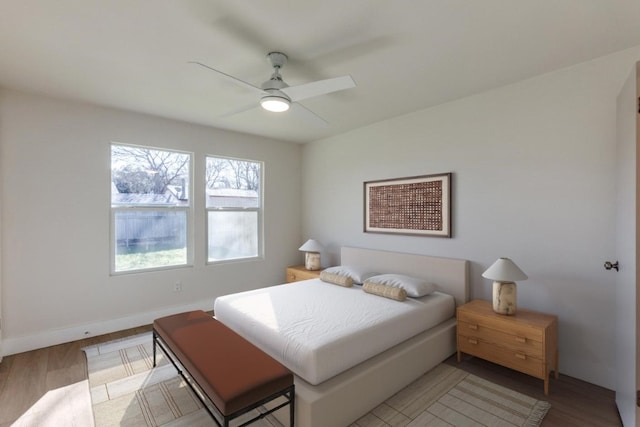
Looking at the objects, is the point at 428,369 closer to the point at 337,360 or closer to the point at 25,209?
the point at 337,360

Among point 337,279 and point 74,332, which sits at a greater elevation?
point 337,279

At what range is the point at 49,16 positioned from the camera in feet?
6.04

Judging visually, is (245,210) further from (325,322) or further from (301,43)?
(301,43)

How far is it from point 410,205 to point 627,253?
1944 mm

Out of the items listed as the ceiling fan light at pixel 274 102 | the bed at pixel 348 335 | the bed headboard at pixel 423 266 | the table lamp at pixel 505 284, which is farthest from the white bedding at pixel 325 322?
the ceiling fan light at pixel 274 102

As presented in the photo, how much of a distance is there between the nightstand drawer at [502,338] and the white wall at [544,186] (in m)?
0.49

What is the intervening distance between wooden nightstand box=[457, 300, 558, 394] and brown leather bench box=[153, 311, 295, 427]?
1.72m

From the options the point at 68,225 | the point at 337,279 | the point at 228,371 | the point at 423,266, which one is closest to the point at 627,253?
the point at 423,266

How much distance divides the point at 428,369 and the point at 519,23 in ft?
8.74

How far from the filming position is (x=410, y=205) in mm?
3588

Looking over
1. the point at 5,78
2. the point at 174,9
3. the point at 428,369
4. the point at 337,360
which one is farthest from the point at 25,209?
the point at 428,369

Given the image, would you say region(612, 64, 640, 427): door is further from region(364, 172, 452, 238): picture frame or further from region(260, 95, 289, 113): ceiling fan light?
region(260, 95, 289, 113): ceiling fan light

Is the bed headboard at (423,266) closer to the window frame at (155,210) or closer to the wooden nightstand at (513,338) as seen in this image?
the wooden nightstand at (513,338)

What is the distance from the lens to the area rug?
2.00 meters
